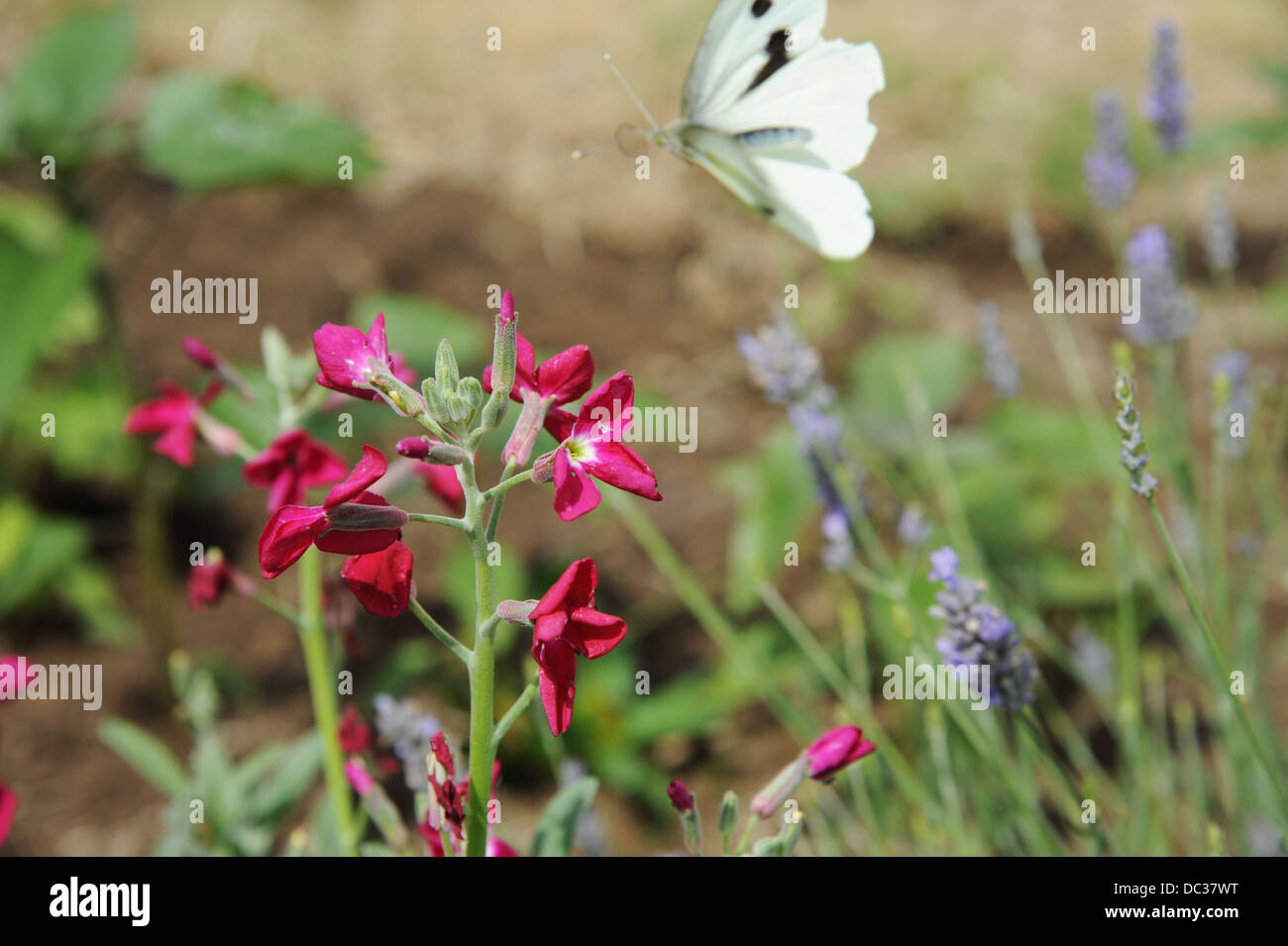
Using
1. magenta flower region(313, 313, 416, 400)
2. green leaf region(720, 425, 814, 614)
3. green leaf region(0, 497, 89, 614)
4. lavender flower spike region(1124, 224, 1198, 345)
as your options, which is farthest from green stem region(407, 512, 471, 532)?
green leaf region(0, 497, 89, 614)

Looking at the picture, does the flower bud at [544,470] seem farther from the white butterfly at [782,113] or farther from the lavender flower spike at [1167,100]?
the lavender flower spike at [1167,100]

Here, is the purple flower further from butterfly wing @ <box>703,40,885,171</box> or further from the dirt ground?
the dirt ground

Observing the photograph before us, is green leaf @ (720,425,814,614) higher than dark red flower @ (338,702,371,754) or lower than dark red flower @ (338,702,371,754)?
higher

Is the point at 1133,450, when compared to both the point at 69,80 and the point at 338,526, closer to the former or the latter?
the point at 338,526

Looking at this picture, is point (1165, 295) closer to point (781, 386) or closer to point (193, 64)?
point (781, 386)

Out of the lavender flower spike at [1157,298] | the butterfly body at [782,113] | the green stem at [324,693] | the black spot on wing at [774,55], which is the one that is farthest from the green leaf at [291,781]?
the lavender flower spike at [1157,298]

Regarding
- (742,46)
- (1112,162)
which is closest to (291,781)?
(742,46)
